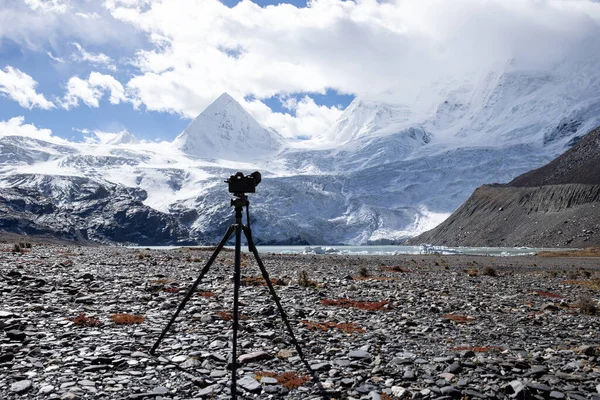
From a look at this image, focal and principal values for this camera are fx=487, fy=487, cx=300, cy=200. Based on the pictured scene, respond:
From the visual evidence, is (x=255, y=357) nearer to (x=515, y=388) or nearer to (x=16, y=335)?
(x=515, y=388)

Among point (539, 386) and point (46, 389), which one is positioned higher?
point (46, 389)

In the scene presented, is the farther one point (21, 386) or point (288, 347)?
point (288, 347)

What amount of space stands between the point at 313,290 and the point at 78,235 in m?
177

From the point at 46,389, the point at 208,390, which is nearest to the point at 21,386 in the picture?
the point at 46,389

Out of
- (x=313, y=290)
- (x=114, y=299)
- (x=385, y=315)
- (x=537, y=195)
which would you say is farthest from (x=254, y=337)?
(x=537, y=195)

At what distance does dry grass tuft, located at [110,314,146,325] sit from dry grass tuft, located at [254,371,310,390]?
3.66 meters

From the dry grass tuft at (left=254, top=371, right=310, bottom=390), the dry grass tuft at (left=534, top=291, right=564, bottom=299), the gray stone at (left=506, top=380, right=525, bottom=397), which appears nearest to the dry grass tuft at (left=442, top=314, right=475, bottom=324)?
the gray stone at (left=506, top=380, right=525, bottom=397)

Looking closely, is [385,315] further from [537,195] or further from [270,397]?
[537,195]

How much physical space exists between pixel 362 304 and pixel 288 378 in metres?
6.59

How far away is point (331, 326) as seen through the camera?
32.1 ft

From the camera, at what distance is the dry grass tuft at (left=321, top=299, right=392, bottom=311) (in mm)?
12234

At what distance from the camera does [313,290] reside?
15.5 m

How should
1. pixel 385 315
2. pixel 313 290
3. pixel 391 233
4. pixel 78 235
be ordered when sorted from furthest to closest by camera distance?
pixel 391 233 → pixel 78 235 → pixel 313 290 → pixel 385 315

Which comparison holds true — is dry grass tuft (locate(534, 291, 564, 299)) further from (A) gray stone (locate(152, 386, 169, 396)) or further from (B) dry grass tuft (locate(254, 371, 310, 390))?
(A) gray stone (locate(152, 386, 169, 396))
